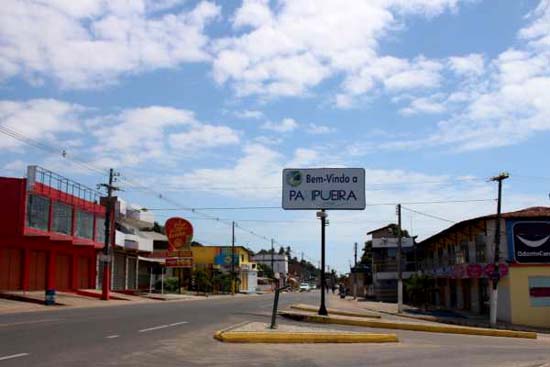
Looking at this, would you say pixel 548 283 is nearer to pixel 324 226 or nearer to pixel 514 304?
pixel 514 304

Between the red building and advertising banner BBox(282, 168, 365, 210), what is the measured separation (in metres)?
19.6

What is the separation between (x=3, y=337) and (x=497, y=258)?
87.1 ft

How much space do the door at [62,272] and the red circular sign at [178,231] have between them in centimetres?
1115

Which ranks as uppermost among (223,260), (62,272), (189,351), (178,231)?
(178,231)

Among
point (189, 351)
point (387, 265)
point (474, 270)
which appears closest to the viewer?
point (189, 351)

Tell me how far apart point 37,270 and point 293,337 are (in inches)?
1294

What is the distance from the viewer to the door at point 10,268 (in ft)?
139

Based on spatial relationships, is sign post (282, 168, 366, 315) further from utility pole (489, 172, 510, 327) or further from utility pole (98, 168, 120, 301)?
utility pole (98, 168, 120, 301)

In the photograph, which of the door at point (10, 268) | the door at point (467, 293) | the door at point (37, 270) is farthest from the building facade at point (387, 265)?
the door at point (10, 268)

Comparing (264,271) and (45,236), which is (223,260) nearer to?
(264,271)

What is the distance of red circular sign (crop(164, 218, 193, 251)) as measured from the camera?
2360 inches

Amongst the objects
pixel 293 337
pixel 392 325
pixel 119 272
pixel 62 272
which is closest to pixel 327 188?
pixel 392 325

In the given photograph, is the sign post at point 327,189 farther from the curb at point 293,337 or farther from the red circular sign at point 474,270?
the red circular sign at point 474,270

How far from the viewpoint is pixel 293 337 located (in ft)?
59.2
